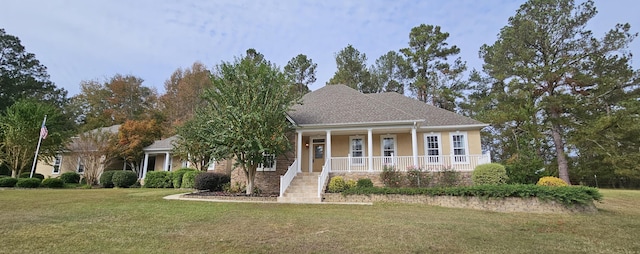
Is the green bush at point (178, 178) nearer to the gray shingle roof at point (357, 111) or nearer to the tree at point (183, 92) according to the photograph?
the gray shingle roof at point (357, 111)

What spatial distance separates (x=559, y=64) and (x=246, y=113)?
22.7m

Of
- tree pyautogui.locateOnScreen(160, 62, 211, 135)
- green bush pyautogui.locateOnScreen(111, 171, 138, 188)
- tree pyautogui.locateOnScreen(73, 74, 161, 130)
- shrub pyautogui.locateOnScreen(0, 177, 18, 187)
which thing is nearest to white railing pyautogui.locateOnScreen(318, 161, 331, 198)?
green bush pyautogui.locateOnScreen(111, 171, 138, 188)

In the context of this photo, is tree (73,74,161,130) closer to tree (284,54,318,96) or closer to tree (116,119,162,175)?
tree (116,119,162,175)

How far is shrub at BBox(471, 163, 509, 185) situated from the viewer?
38.5 feet

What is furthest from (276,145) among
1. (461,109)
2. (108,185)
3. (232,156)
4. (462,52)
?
(462,52)

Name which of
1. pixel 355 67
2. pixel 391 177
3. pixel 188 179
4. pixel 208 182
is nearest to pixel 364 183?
pixel 391 177

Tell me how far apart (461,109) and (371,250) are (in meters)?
28.0

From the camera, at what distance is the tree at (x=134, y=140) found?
22266mm

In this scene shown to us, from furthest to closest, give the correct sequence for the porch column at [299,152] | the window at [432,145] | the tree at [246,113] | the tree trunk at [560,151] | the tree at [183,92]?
the tree at [183,92]
the tree trunk at [560,151]
the window at [432,145]
the porch column at [299,152]
the tree at [246,113]

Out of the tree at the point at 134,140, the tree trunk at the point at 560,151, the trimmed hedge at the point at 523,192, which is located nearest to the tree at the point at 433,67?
the tree trunk at the point at 560,151

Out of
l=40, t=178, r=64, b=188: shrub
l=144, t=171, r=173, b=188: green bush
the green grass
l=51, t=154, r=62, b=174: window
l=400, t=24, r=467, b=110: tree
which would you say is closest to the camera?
the green grass

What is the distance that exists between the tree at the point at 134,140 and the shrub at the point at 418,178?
19.8 m

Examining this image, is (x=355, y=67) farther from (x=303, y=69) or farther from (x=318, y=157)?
(x=318, y=157)

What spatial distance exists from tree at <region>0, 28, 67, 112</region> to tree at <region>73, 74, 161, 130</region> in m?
3.41
